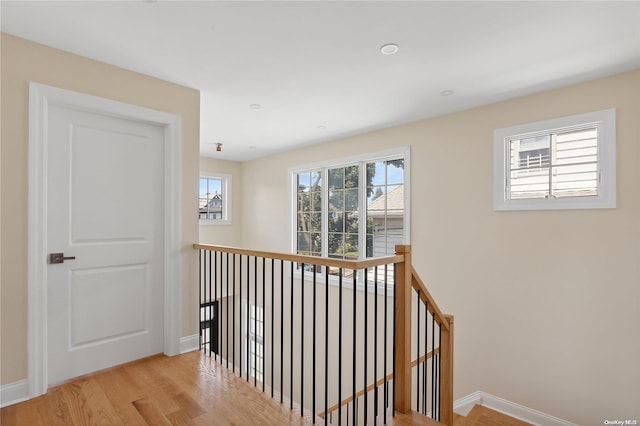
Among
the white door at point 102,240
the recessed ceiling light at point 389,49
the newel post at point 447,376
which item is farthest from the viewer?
the newel post at point 447,376

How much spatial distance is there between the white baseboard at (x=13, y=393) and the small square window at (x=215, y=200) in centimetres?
382

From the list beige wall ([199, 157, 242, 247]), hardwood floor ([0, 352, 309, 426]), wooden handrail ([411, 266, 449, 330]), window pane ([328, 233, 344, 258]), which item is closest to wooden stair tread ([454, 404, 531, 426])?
wooden handrail ([411, 266, 449, 330])

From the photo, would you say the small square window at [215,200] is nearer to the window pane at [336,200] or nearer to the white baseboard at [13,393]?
the window pane at [336,200]

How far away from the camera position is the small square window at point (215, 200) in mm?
5812

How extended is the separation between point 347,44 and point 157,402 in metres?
2.62

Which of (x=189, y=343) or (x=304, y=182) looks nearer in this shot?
(x=189, y=343)

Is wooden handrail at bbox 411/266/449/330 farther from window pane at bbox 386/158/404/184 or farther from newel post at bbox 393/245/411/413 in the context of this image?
window pane at bbox 386/158/404/184

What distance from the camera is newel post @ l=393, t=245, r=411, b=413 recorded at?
1.86m

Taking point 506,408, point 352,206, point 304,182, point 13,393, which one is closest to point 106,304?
point 13,393

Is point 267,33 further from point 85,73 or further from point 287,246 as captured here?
point 287,246

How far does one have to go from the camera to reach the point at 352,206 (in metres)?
4.59

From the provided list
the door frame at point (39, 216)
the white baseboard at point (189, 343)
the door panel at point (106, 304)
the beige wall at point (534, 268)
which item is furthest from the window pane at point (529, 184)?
the door frame at point (39, 216)

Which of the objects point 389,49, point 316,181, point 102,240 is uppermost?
point 389,49

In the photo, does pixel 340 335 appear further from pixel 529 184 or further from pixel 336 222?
A: pixel 336 222
